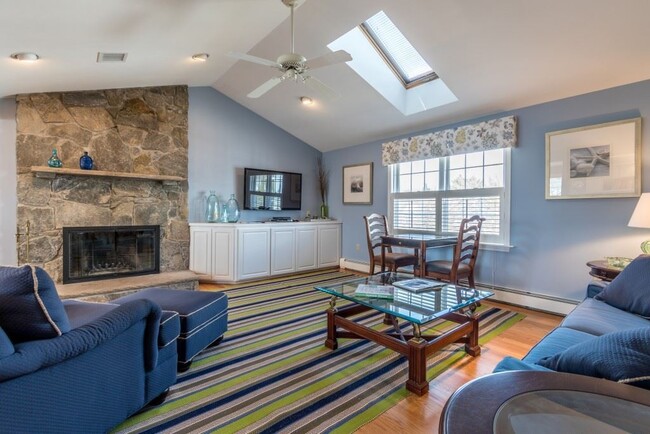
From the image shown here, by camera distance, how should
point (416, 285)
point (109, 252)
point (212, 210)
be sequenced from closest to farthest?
point (416, 285), point (109, 252), point (212, 210)

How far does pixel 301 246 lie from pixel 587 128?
3762mm

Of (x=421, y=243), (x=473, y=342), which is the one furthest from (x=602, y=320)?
(x=421, y=243)

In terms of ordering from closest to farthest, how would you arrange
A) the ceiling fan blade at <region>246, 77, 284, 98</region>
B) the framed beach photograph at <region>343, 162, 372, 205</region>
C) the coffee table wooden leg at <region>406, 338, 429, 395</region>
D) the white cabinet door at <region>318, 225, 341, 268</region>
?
the coffee table wooden leg at <region>406, 338, 429, 395</region> < the ceiling fan blade at <region>246, 77, 284, 98</region> < the framed beach photograph at <region>343, 162, 372, 205</region> < the white cabinet door at <region>318, 225, 341, 268</region>

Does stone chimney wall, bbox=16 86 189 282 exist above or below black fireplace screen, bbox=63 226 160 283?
above

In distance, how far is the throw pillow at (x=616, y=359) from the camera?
847 millimetres

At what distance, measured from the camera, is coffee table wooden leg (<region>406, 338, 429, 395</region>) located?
180cm

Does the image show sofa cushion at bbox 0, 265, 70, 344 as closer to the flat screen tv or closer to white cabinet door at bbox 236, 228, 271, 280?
white cabinet door at bbox 236, 228, 271, 280

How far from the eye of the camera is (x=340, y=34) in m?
3.08

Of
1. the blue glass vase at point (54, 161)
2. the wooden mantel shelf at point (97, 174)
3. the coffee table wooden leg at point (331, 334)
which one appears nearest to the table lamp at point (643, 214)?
the coffee table wooden leg at point (331, 334)

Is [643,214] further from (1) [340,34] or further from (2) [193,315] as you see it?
(2) [193,315]

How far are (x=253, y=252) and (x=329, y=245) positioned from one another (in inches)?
57.1

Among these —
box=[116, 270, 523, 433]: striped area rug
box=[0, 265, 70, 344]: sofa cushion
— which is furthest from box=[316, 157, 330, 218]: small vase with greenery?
box=[0, 265, 70, 344]: sofa cushion

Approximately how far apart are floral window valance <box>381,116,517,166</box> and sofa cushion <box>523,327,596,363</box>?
2.41m

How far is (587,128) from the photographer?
9.71 feet
